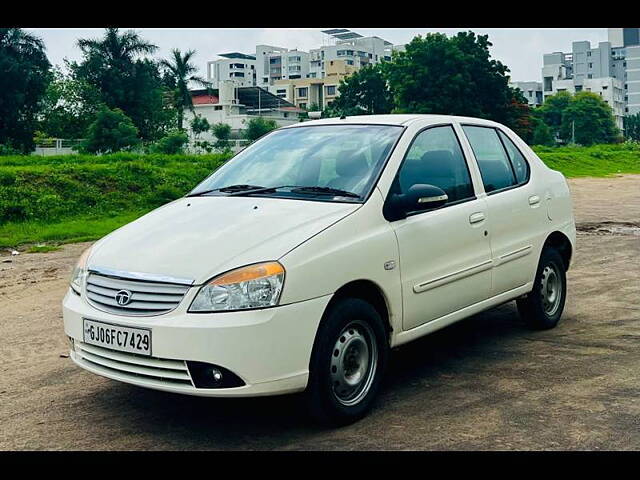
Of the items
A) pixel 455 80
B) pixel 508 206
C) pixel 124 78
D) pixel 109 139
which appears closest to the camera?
pixel 508 206

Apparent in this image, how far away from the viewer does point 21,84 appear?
53125 millimetres

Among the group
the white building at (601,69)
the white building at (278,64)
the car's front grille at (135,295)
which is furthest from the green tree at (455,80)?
the white building at (278,64)

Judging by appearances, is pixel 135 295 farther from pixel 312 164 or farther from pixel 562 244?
pixel 562 244

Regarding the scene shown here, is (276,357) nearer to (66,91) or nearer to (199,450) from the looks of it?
(199,450)

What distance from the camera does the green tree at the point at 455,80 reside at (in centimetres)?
5916

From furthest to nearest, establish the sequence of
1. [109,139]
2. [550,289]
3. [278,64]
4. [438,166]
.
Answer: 1. [278,64]
2. [109,139]
3. [550,289]
4. [438,166]

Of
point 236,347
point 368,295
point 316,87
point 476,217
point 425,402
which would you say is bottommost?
point 425,402

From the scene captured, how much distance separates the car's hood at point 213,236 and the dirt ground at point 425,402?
87cm

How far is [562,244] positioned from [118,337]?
Result: 425 cm

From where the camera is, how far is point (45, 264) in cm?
1148

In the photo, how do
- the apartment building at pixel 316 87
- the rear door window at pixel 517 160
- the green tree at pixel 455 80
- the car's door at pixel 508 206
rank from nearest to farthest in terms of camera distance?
the car's door at pixel 508 206, the rear door window at pixel 517 160, the green tree at pixel 455 80, the apartment building at pixel 316 87

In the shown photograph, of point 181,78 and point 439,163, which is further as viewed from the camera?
point 181,78

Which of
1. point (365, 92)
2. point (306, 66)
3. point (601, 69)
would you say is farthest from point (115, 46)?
point (601, 69)

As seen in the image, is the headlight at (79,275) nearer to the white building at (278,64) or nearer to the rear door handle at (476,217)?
the rear door handle at (476,217)
